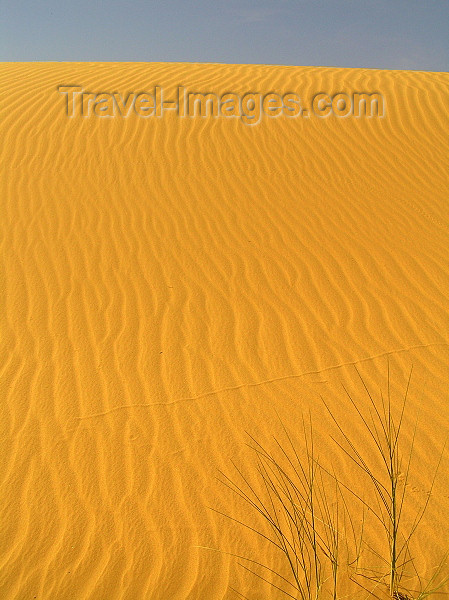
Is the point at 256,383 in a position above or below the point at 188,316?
below

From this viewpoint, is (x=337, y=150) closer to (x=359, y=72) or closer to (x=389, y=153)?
(x=389, y=153)

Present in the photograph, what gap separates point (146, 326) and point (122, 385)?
0.76 meters

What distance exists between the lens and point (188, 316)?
15.1 ft

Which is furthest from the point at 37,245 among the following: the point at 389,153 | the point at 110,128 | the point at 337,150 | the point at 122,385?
the point at 389,153

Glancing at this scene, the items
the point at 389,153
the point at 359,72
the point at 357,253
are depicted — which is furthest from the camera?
the point at 359,72

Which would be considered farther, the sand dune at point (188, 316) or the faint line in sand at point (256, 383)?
the faint line in sand at point (256, 383)

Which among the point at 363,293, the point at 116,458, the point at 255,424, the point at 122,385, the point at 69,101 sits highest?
the point at 69,101

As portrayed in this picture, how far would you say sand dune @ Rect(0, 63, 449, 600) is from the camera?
9.00 ft

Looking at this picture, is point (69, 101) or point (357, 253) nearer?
point (357, 253)

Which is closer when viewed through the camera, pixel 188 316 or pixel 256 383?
pixel 256 383

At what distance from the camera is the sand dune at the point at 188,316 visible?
2.74 m

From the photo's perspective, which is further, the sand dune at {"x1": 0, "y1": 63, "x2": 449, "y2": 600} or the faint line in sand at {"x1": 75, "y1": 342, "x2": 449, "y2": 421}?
the faint line in sand at {"x1": 75, "y1": 342, "x2": 449, "y2": 421}

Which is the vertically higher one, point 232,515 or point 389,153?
point 389,153

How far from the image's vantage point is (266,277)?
5.13 metres
